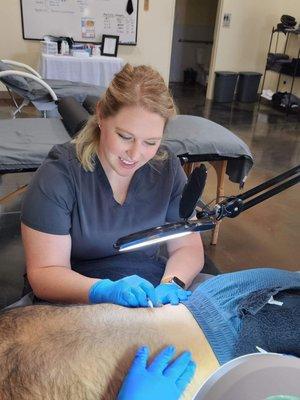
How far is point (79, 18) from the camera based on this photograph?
502 centimetres

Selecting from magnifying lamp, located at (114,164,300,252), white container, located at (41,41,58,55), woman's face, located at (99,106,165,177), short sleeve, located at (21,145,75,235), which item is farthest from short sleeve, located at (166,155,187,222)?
white container, located at (41,41,58,55)

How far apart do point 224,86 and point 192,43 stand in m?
2.01

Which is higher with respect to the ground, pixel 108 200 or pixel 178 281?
pixel 108 200

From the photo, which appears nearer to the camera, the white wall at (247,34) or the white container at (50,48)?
the white container at (50,48)

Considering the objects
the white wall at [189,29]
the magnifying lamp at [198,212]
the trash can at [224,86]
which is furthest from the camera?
the white wall at [189,29]

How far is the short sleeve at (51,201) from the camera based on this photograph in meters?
1.10

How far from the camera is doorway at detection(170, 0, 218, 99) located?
727cm

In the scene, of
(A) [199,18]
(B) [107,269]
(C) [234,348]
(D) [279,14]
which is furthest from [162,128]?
(A) [199,18]

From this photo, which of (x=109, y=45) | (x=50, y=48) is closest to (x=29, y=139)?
(x=50, y=48)

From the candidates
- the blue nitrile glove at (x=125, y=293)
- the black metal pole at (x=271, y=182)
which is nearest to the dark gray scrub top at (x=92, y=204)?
the blue nitrile glove at (x=125, y=293)

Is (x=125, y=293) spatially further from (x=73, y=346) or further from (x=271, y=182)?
(x=271, y=182)

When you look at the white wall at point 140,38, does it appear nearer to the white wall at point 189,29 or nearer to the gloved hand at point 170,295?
the white wall at point 189,29

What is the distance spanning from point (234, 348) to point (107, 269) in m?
0.50

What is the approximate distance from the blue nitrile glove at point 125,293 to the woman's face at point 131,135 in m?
0.35
